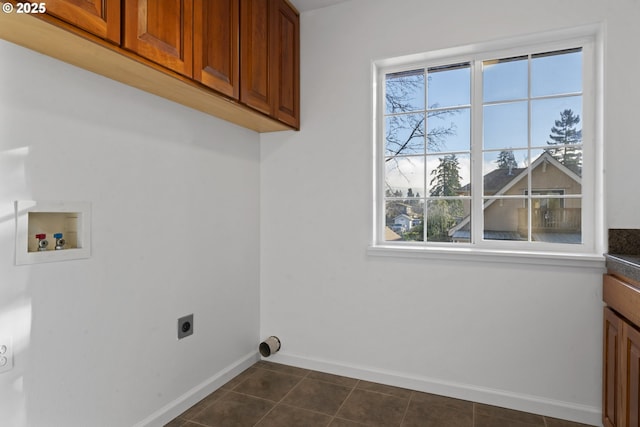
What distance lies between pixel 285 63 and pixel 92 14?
1392 mm

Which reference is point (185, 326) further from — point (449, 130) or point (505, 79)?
point (505, 79)

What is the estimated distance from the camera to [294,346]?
2.65 metres

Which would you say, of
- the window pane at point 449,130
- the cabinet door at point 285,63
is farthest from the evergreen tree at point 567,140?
the cabinet door at point 285,63

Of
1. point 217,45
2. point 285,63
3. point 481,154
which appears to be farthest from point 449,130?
point 217,45

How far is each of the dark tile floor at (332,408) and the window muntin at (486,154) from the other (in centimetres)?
97

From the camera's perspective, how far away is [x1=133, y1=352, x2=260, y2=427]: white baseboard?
1.86m

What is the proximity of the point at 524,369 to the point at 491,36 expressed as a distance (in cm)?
197

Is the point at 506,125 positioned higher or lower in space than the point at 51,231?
higher

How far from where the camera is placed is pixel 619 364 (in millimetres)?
1605

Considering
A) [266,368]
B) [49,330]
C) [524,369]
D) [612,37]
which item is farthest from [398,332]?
[612,37]

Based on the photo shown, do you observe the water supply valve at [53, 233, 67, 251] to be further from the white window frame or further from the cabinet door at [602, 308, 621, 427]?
the cabinet door at [602, 308, 621, 427]

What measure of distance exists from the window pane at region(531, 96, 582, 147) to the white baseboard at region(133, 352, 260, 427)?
2406mm

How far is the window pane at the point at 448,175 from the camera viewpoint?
7.57ft

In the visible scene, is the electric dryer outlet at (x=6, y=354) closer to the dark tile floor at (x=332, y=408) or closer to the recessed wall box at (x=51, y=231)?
the recessed wall box at (x=51, y=231)
